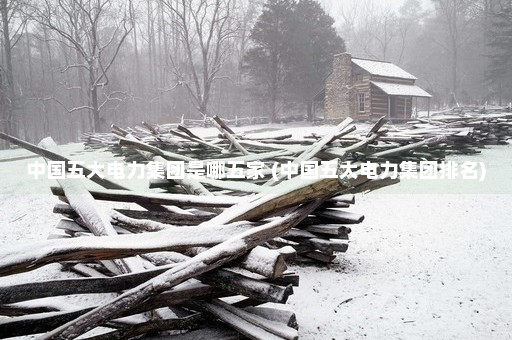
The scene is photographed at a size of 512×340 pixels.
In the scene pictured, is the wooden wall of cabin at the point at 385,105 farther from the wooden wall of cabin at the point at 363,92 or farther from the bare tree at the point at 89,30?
the bare tree at the point at 89,30

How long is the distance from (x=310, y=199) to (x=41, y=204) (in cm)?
543

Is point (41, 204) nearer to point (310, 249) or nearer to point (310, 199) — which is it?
point (310, 249)

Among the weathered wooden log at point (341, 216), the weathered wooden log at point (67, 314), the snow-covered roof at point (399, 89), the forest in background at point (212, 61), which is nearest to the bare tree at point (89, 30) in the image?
the forest in background at point (212, 61)

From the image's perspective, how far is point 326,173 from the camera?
7.29 feet

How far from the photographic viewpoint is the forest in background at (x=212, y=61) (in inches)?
1112

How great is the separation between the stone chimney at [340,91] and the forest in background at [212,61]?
4.18 meters

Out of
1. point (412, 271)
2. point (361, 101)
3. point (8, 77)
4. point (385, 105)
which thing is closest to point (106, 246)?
point (412, 271)

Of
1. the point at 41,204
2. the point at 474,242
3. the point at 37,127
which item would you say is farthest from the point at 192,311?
the point at 37,127

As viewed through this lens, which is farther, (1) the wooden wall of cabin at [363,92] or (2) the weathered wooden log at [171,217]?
(1) the wooden wall of cabin at [363,92]

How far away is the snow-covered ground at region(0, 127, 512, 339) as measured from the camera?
2.41 metres

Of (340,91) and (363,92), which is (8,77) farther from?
(363,92)

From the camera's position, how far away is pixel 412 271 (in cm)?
323

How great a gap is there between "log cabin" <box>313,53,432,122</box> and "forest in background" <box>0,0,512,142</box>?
4.93 m

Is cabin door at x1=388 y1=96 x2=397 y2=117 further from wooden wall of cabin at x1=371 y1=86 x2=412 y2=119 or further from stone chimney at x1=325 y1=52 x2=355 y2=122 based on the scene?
stone chimney at x1=325 y1=52 x2=355 y2=122
